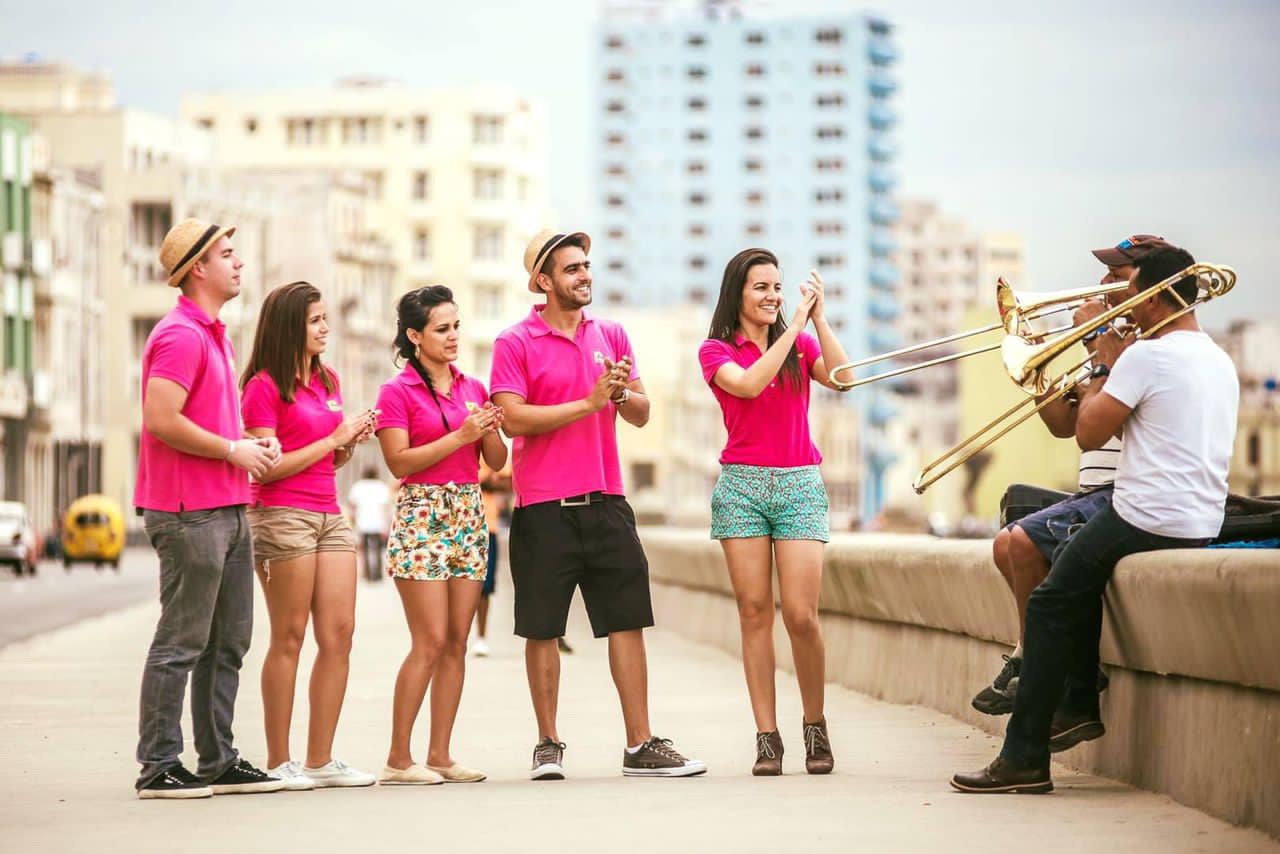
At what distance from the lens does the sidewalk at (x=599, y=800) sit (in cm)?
833

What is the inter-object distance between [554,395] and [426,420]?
0.50m

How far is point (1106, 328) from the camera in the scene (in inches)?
390

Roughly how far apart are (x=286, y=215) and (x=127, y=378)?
23479 millimetres

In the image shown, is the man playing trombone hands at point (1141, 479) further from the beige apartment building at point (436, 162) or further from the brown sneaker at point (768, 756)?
the beige apartment building at point (436, 162)

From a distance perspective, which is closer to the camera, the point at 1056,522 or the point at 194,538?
the point at 194,538

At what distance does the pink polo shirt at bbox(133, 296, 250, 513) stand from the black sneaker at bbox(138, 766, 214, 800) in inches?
37.2

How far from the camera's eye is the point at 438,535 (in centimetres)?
1052

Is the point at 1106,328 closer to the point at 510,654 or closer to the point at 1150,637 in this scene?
the point at 1150,637

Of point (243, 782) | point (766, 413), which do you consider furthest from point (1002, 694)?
point (243, 782)

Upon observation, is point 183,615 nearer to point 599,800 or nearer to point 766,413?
point 599,800

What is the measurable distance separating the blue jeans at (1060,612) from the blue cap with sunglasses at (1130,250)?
90 centimetres

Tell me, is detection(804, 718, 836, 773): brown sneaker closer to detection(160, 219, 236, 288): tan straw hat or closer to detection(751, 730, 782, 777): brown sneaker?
detection(751, 730, 782, 777): brown sneaker

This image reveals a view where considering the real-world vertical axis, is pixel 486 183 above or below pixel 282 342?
above

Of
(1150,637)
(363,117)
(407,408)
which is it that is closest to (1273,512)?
(1150,637)
